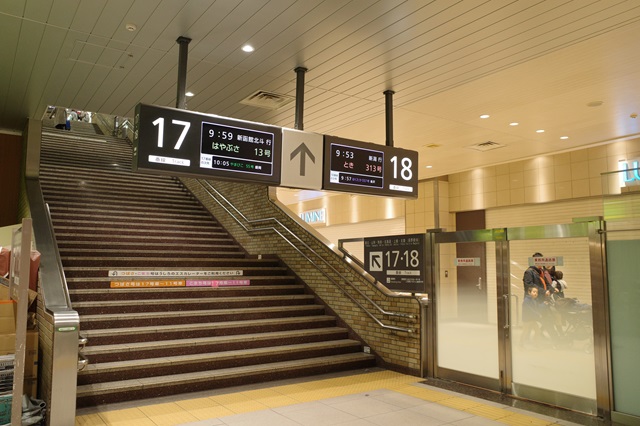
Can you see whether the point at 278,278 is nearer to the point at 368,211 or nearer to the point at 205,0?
the point at 205,0

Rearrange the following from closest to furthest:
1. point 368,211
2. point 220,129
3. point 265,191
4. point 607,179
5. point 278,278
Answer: point 220,129 → point 607,179 → point 278,278 → point 265,191 → point 368,211

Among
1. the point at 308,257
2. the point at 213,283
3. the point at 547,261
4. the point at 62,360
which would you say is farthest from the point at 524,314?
the point at 62,360

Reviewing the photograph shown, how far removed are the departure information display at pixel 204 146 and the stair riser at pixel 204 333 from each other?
8.77 feet

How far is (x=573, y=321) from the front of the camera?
5.26m

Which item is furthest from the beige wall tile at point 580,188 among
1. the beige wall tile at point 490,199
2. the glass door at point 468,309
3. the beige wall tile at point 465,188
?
the glass door at point 468,309

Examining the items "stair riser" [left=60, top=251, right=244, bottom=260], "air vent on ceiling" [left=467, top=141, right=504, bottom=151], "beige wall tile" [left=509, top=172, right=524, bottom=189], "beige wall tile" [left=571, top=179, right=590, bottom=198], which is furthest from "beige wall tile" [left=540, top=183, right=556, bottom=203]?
"stair riser" [left=60, top=251, right=244, bottom=260]

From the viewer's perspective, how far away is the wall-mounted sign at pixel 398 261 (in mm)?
6738

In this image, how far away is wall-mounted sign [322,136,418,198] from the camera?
211 inches

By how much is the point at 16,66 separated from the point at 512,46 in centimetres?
546

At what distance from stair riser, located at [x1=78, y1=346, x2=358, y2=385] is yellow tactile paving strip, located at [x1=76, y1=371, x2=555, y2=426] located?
1.83 feet

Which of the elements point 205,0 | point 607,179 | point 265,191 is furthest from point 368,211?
point 205,0

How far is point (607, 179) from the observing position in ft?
16.3

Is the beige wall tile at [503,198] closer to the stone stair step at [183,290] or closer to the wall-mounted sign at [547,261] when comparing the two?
the stone stair step at [183,290]

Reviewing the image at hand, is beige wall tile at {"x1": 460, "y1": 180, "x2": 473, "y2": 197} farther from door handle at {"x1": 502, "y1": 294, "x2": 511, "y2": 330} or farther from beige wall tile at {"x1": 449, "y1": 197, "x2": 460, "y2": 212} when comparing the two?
door handle at {"x1": 502, "y1": 294, "x2": 511, "y2": 330}
